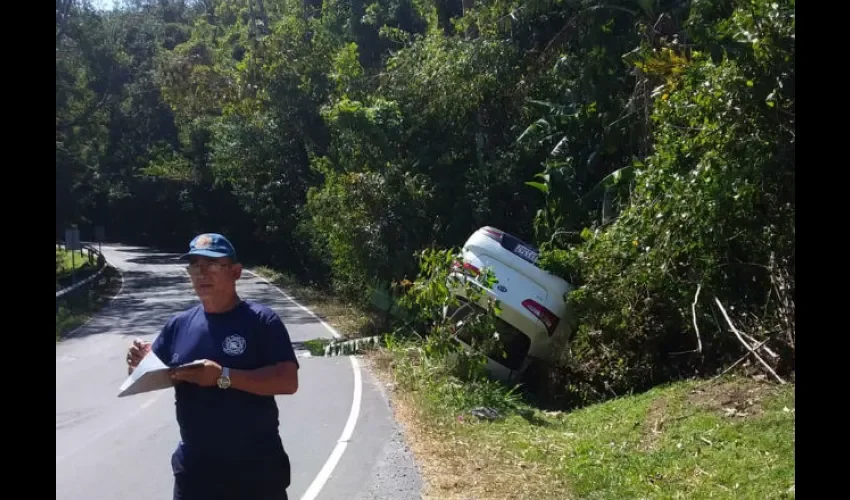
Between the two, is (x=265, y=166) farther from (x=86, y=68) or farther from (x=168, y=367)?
(x=168, y=367)

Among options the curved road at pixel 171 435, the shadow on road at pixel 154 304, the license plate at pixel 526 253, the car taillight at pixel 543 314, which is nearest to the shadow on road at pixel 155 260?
the shadow on road at pixel 154 304

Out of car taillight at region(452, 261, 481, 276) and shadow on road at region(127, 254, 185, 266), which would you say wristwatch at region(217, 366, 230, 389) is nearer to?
car taillight at region(452, 261, 481, 276)

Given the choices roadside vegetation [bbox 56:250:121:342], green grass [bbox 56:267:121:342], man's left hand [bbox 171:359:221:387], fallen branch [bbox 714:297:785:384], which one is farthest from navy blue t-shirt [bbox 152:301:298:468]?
roadside vegetation [bbox 56:250:121:342]

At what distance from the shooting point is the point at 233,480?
4.02 metres

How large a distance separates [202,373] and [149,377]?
25cm

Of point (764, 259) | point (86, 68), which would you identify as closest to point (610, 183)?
point (764, 259)

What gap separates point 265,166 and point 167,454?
88.7 feet

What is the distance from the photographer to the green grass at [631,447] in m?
6.49

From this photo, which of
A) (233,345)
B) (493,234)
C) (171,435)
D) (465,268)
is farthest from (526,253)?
(233,345)

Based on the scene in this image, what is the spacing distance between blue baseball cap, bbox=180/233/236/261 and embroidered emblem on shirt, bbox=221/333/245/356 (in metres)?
0.39

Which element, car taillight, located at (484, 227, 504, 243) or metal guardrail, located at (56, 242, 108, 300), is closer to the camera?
car taillight, located at (484, 227, 504, 243)

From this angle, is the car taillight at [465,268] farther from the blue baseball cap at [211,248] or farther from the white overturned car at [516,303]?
the blue baseball cap at [211,248]

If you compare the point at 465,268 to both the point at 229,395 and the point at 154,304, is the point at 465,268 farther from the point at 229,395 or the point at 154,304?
the point at 154,304

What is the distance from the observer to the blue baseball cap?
420 centimetres
